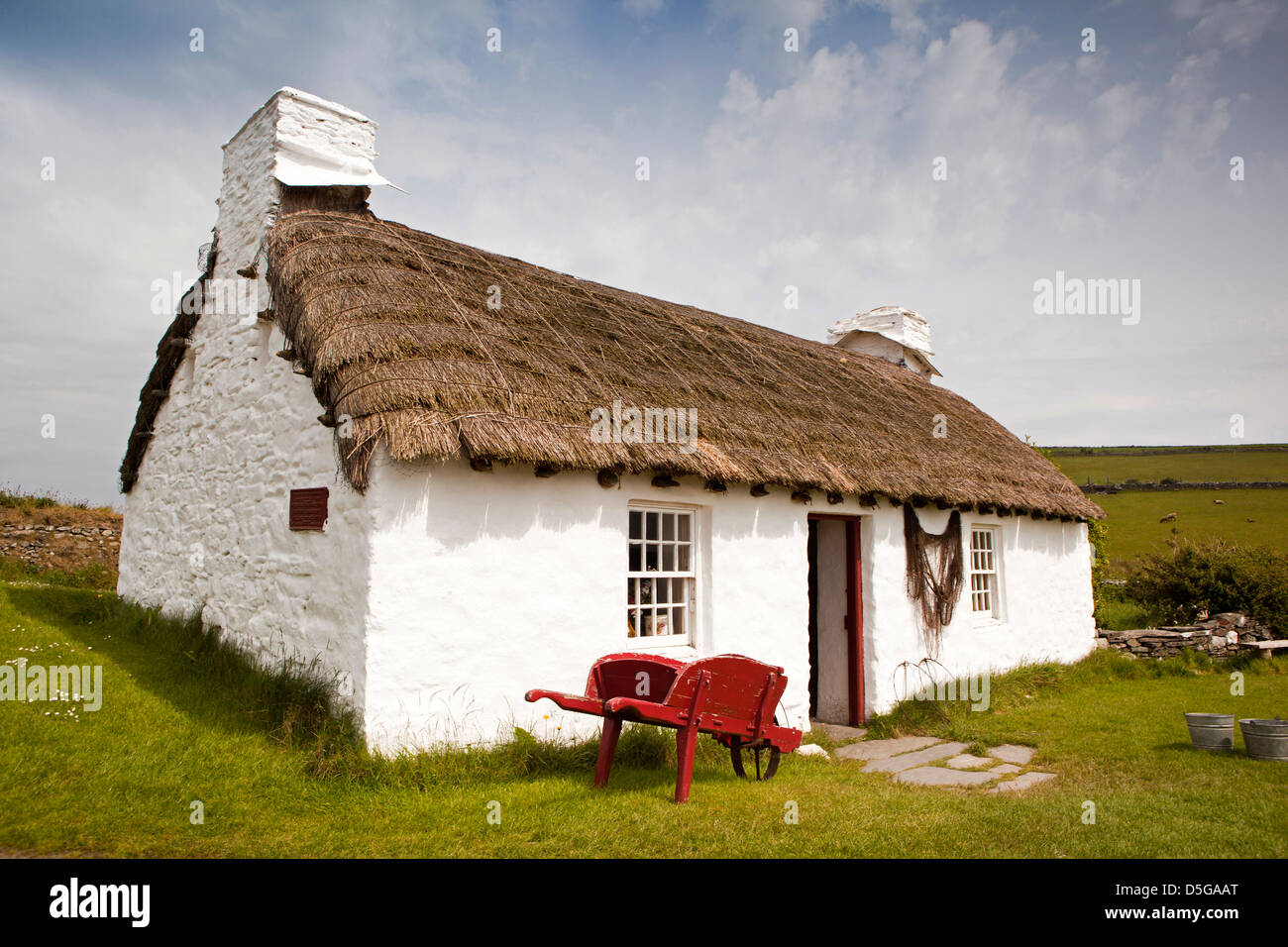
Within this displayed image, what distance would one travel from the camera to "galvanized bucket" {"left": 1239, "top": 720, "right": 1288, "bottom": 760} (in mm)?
7082

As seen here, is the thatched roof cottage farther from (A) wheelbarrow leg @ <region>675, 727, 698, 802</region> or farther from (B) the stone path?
(A) wheelbarrow leg @ <region>675, 727, 698, 802</region>

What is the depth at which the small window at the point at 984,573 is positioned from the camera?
12.2m

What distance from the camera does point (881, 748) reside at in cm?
852

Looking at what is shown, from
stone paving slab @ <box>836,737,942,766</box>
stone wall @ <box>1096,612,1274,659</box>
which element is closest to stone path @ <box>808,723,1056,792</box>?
stone paving slab @ <box>836,737,942,766</box>

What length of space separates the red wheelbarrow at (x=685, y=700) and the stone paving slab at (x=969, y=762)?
2.01 m

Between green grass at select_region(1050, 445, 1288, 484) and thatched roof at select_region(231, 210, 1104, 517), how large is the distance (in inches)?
1216

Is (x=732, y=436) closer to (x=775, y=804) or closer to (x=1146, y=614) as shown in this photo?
(x=775, y=804)

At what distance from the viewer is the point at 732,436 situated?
8445 mm

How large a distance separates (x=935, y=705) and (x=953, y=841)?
513 cm

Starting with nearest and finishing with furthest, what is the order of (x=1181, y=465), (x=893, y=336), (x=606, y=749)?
(x=606, y=749)
(x=893, y=336)
(x=1181, y=465)

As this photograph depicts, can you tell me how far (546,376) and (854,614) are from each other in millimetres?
5025

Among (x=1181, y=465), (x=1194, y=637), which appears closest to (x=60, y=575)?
(x=1194, y=637)

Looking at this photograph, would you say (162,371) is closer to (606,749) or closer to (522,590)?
(522,590)
